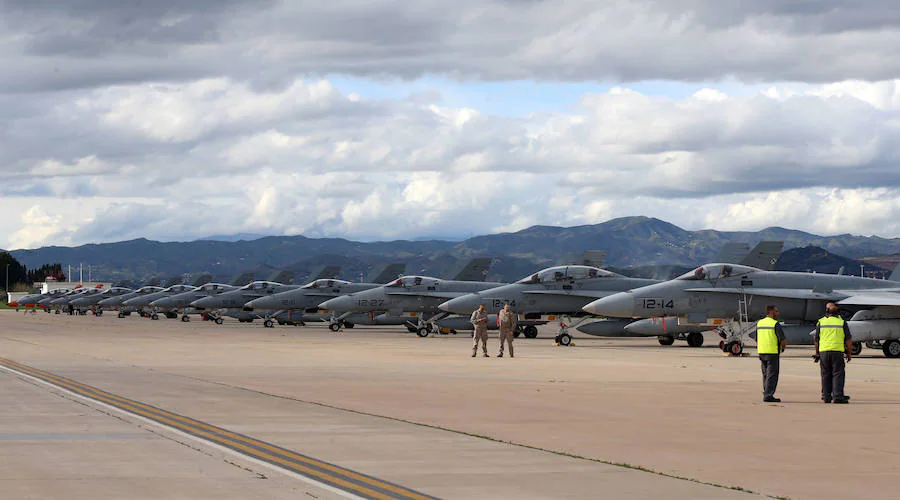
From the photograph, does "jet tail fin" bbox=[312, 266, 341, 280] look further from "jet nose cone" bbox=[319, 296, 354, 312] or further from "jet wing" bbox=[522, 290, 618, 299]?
"jet wing" bbox=[522, 290, 618, 299]

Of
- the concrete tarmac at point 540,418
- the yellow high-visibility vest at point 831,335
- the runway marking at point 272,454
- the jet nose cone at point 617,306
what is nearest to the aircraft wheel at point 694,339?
the jet nose cone at point 617,306

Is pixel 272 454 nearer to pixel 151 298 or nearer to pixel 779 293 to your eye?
pixel 779 293

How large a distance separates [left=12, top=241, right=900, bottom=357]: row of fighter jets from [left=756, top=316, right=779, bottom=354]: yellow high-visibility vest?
14.3 meters

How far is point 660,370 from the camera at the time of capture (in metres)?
26.5

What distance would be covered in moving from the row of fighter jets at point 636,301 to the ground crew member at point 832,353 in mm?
14027

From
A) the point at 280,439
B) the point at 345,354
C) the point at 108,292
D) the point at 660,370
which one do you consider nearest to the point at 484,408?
the point at 280,439

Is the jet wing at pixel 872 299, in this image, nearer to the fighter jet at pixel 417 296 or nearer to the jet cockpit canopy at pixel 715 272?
the jet cockpit canopy at pixel 715 272

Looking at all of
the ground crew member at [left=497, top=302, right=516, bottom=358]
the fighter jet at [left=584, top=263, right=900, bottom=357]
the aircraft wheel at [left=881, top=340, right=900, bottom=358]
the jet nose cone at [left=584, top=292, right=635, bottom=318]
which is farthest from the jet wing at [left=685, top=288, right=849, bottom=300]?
the ground crew member at [left=497, top=302, right=516, bottom=358]

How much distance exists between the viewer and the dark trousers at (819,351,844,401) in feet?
60.2

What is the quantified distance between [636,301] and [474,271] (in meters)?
22.7

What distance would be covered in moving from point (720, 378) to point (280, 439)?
43.1ft

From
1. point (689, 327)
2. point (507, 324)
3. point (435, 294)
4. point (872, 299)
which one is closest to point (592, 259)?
point (435, 294)

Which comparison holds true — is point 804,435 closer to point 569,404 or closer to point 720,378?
point 569,404

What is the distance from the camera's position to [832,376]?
18.6 metres
